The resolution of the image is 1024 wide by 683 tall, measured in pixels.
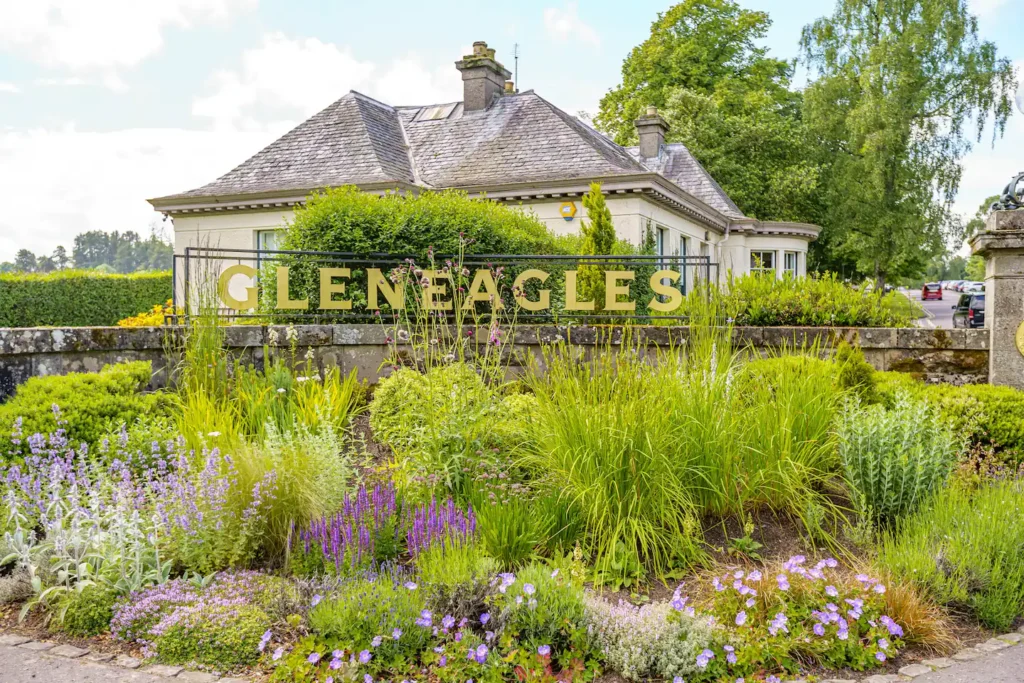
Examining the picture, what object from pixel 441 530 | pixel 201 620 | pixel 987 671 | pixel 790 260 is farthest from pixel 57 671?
pixel 790 260

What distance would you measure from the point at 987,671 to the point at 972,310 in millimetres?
24258

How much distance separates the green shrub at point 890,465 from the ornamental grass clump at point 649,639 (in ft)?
5.39

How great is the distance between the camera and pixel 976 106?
3014 cm

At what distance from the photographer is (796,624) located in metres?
3.76

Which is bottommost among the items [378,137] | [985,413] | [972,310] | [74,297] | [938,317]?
[985,413]

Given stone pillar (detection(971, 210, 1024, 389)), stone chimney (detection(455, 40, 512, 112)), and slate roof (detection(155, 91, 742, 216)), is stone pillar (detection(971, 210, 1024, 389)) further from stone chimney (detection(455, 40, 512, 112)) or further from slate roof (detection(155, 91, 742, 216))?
stone chimney (detection(455, 40, 512, 112))

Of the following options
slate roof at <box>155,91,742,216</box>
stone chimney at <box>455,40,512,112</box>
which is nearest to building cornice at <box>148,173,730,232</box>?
slate roof at <box>155,91,742,216</box>

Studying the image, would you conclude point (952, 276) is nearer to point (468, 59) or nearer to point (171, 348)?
point (468, 59)

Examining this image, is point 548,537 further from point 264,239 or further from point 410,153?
point 410,153

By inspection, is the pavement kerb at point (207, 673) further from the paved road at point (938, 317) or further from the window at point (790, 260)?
the window at point (790, 260)

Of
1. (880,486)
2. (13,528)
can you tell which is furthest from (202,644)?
(880,486)

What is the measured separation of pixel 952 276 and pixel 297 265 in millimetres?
138123

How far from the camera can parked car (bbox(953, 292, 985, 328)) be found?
A: 24.7 metres

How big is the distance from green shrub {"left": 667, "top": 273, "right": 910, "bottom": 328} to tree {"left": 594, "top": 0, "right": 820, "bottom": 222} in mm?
22982
